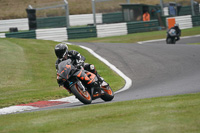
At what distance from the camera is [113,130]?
201 inches

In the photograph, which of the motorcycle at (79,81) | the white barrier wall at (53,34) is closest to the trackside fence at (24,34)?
the white barrier wall at (53,34)

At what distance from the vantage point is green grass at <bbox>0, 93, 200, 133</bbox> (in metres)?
5.11

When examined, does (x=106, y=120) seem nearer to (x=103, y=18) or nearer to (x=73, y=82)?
(x=73, y=82)

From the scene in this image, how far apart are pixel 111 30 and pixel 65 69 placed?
76.2ft

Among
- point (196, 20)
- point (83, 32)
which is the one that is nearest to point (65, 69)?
point (83, 32)

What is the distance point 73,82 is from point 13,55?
399 inches

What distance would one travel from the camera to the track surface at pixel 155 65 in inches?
444

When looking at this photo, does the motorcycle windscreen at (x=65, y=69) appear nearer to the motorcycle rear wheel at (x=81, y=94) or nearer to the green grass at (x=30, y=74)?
the motorcycle rear wheel at (x=81, y=94)

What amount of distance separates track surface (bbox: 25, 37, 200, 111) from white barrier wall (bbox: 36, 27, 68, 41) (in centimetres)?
690

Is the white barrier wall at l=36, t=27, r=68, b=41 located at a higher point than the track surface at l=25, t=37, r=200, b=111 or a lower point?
higher

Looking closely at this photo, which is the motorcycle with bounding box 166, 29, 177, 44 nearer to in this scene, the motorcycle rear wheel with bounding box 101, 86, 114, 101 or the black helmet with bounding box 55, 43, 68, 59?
the motorcycle rear wheel with bounding box 101, 86, 114, 101

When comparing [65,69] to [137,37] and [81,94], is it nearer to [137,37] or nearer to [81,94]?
[81,94]

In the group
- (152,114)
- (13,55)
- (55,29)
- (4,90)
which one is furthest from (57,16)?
(152,114)

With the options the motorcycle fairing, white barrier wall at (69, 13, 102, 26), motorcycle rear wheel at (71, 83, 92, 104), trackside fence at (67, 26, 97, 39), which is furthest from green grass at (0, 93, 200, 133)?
white barrier wall at (69, 13, 102, 26)
